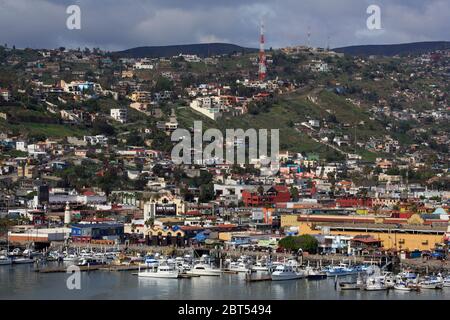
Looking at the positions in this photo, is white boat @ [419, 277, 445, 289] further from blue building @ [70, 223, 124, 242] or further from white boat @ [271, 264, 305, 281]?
blue building @ [70, 223, 124, 242]

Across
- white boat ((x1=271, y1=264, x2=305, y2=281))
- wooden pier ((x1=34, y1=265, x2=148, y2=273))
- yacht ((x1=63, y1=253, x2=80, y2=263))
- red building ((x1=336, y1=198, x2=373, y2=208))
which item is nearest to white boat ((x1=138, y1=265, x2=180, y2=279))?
wooden pier ((x1=34, y1=265, x2=148, y2=273))

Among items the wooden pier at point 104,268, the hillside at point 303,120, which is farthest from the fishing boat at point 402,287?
the hillside at point 303,120

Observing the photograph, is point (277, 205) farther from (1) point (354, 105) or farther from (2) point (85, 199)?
(1) point (354, 105)

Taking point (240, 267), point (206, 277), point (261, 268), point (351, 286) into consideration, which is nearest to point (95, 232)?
point (240, 267)

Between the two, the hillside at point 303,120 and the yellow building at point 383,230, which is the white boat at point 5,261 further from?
the hillside at point 303,120

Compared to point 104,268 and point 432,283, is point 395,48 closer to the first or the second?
point 104,268

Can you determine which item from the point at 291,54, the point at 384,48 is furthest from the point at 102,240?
the point at 384,48

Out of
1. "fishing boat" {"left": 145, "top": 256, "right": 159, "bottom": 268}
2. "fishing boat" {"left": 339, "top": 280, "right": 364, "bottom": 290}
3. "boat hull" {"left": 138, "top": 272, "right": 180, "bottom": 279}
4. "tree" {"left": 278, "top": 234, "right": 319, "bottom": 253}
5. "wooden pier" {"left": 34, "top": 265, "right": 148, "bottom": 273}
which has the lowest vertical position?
"wooden pier" {"left": 34, "top": 265, "right": 148, "bottom": 273}
